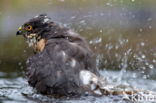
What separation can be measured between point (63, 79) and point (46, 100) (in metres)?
0.35

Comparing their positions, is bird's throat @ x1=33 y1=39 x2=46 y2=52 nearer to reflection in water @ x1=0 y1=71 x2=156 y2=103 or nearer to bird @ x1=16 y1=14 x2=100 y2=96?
bird @ x1=16 y1=14 x2=100 y2=96

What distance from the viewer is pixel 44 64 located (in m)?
7.43

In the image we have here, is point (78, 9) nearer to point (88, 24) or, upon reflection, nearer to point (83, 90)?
point (88, 24)

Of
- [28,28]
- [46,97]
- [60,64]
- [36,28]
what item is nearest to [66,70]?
[60,64]

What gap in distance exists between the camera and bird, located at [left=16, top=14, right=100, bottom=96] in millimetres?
7270

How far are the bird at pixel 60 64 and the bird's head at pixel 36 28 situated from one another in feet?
0.16

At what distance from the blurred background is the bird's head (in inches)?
52.3

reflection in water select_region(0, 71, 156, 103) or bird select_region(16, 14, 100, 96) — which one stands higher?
bird select_region(16, 14, 100, 96)

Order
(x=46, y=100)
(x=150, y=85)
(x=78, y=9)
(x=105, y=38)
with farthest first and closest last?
(x=78, y=9) < (x=105, y=38) < (x=150, y=85) < (x=46, y=100)

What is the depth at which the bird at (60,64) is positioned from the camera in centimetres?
727

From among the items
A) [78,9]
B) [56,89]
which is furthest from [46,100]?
[78,9]

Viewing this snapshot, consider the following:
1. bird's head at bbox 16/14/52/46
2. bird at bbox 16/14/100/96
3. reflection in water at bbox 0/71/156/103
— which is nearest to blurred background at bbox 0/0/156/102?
reflection in water at bbox 0/71/156/103

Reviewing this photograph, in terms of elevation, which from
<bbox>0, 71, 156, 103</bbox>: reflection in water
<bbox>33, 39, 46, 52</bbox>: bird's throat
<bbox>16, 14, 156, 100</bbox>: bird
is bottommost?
<bbox>0, 71, 156, 103</bbox>: reflection in water

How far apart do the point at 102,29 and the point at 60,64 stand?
19.1ft
